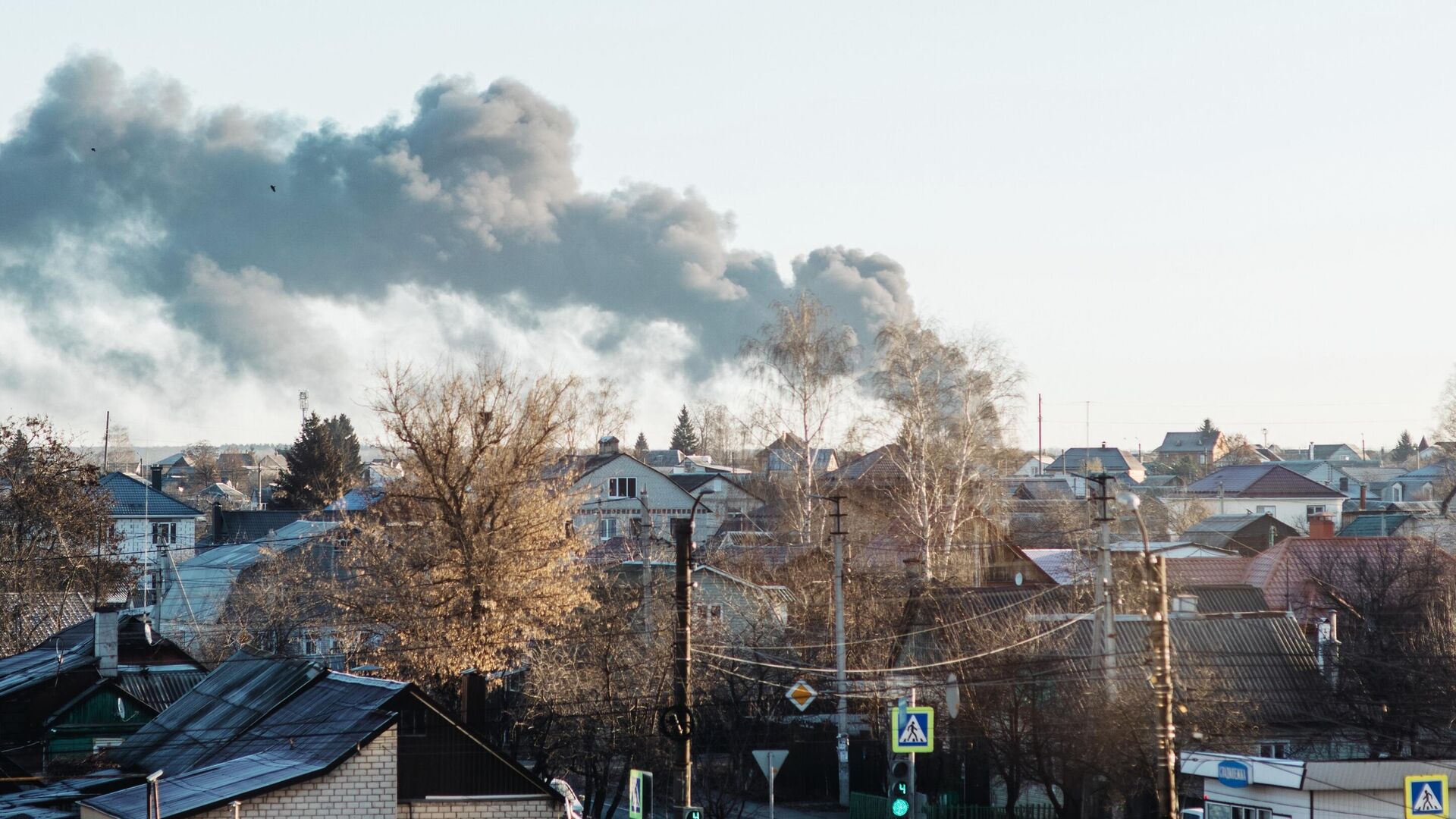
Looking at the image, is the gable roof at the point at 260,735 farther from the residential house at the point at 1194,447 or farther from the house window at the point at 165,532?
the residential house at the point at 1194,447

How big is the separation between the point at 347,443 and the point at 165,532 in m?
35.4

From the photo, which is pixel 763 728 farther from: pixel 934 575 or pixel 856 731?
pixel 934 575

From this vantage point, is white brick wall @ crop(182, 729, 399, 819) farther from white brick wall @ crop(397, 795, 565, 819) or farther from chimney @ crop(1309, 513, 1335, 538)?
chimney @ crop(1309, 513, 1335, 538)

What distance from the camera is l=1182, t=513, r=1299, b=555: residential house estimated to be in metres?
66.9

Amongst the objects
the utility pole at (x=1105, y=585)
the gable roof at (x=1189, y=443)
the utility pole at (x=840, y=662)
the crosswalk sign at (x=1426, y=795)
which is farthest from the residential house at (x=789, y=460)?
the gable roof at (x=1189, y=443)

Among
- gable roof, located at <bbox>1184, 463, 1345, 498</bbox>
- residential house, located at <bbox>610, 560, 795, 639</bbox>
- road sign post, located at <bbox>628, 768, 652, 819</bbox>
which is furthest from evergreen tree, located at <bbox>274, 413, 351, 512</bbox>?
road sign post, located at <bbox>628, 768, 652, 819</bbox>

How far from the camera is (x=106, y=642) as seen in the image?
34406mm

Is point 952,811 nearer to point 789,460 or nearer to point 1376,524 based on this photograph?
point 789,460

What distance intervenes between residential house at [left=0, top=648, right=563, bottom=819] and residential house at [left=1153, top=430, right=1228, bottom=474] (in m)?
149

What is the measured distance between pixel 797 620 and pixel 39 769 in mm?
20427

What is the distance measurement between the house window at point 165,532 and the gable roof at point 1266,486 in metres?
67.6

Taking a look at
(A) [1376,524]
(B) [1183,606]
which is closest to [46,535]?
(B) [1183,606]

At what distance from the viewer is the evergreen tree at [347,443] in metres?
104

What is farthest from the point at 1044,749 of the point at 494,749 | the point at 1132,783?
the point at 494,749
